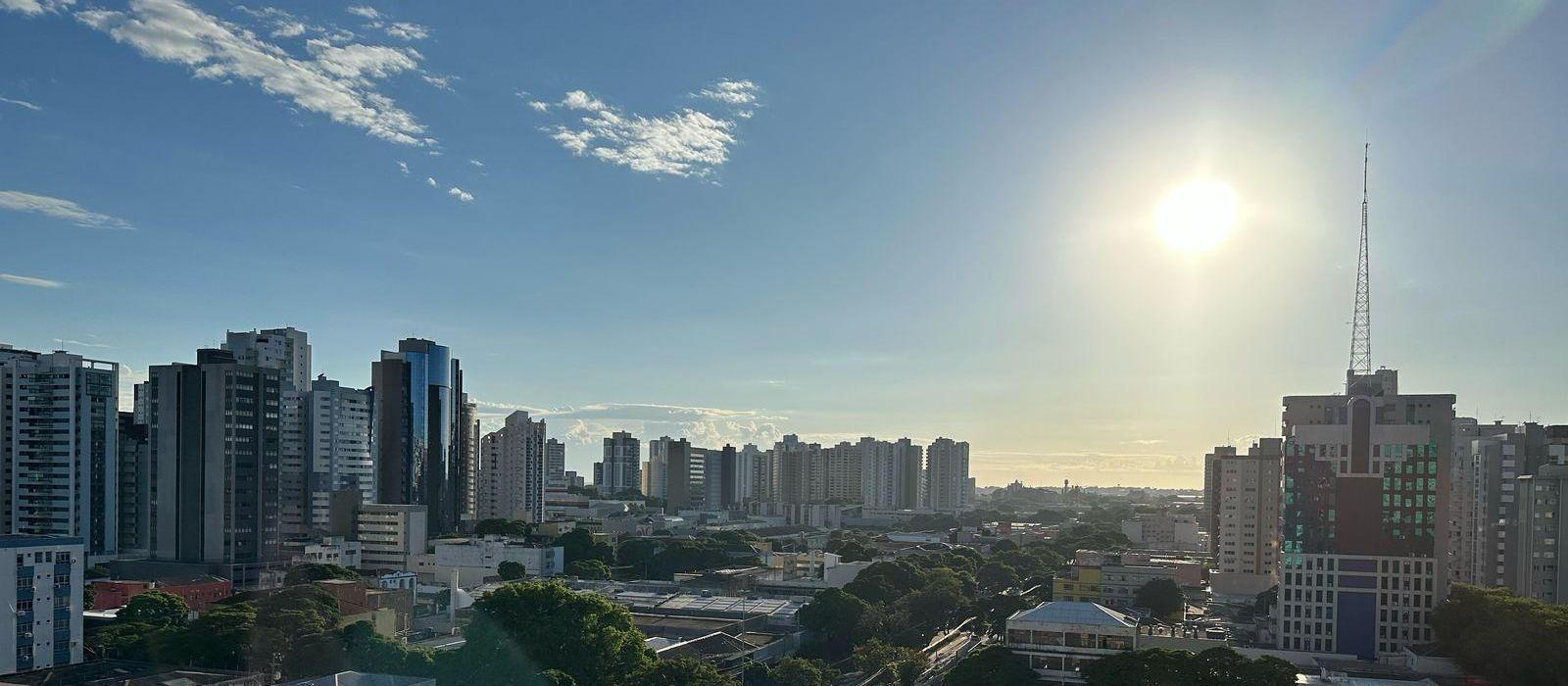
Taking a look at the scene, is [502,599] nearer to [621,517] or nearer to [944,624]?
[944,624]

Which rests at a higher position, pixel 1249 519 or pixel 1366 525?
pixel 1366 525

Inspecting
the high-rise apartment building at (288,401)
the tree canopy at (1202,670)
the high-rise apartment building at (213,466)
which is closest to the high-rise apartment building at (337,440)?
the high-rise apartment building at (288,401)

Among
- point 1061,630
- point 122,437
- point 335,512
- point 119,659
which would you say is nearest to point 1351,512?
point 1061,630

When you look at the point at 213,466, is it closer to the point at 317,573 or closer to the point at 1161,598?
the point at 317,573

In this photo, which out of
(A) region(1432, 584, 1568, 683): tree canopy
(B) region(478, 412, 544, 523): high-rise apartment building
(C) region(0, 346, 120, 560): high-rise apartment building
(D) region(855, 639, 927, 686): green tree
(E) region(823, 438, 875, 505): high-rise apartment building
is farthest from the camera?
(E) region(823, 438, 875, 505): high-rise apartment building

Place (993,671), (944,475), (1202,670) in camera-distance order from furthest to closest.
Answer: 1. (944,475)
2. (993,671)
3. (1202,670)

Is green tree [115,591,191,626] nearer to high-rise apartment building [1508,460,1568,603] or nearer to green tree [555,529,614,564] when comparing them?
green tree [555,529,614,564]

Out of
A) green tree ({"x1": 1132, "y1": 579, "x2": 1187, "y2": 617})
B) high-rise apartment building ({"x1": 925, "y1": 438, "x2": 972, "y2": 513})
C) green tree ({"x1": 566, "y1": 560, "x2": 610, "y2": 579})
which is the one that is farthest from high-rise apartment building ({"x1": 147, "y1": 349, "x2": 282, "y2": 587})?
high-rise apartment building ({"x1": 925, "y1": 438, "x2": 972, "y2": 513})

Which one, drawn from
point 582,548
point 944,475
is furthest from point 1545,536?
point 944,475
